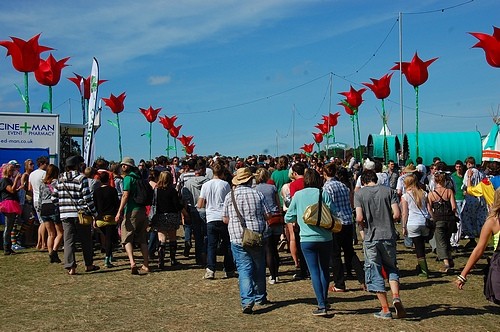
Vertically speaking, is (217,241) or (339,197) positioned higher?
(339,197)

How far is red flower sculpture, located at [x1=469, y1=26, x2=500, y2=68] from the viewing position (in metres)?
12.4

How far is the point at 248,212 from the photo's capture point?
7.37m

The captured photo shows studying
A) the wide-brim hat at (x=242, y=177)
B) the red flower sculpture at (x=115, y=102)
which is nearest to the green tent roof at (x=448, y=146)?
the red flower sculpture at (x=115, y=102)

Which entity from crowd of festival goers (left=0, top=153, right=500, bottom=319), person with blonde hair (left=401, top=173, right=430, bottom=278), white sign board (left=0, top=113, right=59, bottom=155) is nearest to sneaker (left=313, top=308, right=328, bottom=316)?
crowd of festival goers (left=0, top=153, right=500, bottom=319)

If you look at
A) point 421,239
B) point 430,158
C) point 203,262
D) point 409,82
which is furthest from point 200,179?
point 430,158

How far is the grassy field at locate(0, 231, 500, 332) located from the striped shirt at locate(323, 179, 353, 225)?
113cm

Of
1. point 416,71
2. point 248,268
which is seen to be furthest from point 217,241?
point 416,71

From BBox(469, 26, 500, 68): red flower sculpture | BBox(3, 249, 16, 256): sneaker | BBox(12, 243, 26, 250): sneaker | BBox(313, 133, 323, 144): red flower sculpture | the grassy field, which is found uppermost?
BBox(313, 133, 323, 144): red flower sculpture

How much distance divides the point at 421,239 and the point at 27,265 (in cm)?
710

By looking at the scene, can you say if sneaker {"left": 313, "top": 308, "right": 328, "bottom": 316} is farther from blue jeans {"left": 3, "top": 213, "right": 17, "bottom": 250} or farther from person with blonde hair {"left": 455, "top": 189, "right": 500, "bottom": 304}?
blue jeans {"left": 3, "top": 213, "right": 17, "bottom": 250}

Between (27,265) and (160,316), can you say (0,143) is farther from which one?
(160,316)

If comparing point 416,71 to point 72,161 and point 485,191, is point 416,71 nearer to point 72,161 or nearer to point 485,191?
point 485,191

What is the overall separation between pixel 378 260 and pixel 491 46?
7408 millimetres

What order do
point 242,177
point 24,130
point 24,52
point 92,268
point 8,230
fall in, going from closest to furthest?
1. point 242,177
2. point 92,268
3. point 8,230
4. point 24,130
5. point 24,52
